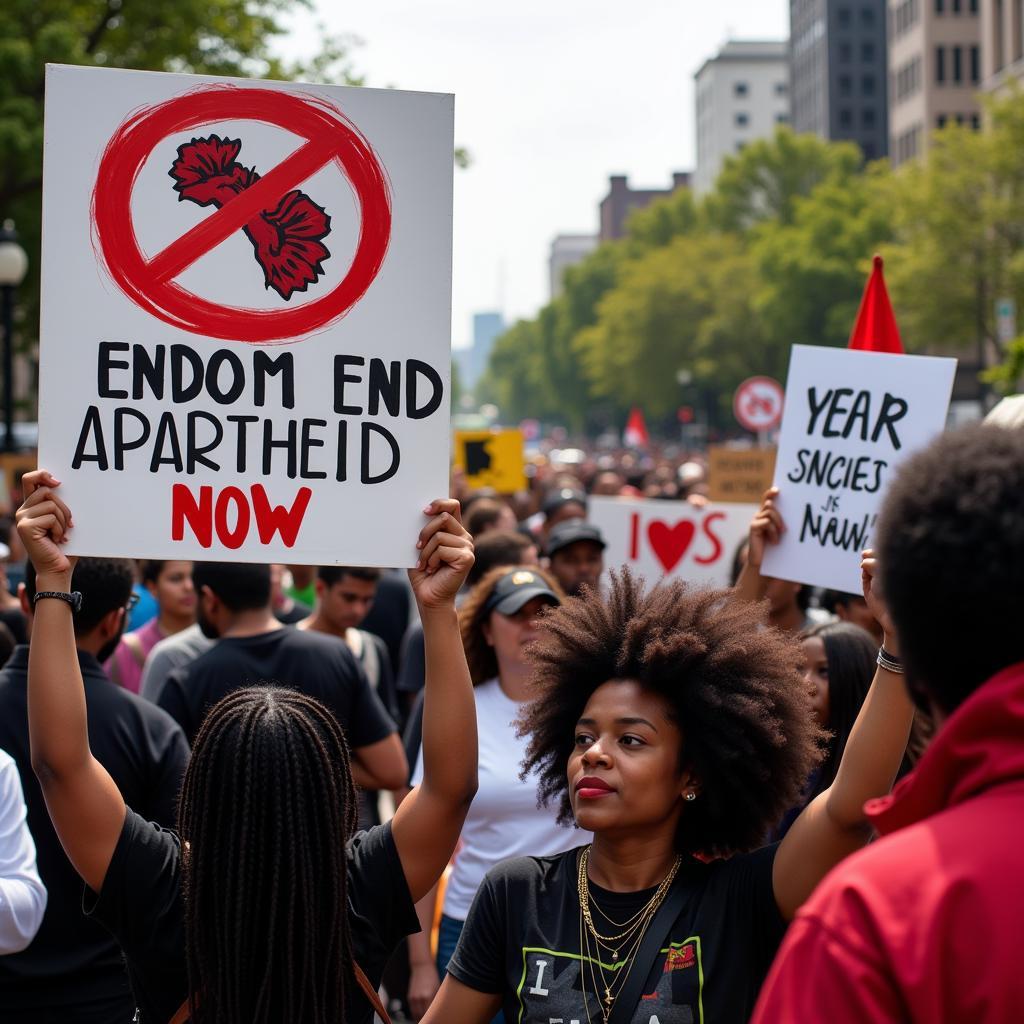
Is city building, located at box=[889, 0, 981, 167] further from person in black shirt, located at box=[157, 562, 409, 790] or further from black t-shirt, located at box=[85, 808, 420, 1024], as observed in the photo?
black t-shirt, located at box=[85, 808, 420, 1024]

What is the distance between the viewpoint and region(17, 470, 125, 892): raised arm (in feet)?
9.43

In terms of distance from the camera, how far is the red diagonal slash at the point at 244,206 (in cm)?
330

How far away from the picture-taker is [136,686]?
21.7 ft

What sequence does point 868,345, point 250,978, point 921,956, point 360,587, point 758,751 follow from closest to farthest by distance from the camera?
1. point 921,956
2. point 250,978
3. point 758,751
4. point 868,345
5. point 360,587

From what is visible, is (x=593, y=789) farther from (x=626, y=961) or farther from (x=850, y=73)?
(x=850, y=73)

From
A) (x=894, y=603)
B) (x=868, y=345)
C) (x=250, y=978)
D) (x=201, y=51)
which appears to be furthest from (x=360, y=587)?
(x=201, y=51)

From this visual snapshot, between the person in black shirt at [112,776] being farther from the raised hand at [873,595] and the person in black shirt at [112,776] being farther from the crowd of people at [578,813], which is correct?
the raised hand at [873,595]

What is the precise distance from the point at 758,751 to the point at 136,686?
3.98 m

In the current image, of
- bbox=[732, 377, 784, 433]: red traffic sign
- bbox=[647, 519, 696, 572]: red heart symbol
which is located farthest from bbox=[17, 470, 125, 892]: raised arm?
bbox=[732, 377, 784, 433]: red traffic sign

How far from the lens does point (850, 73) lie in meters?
103

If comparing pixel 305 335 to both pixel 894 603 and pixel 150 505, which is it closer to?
pixel 150 505

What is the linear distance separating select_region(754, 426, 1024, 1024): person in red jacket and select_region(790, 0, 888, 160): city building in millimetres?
105947

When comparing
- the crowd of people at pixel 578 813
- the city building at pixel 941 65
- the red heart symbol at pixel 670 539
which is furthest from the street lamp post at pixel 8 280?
the city building at pixel 941 65

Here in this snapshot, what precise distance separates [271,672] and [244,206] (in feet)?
7.51
